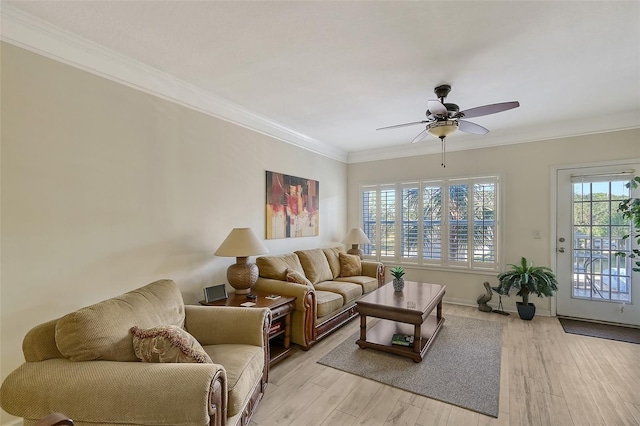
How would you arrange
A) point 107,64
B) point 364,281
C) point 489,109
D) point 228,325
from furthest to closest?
1. point 364,281
2. point 489,109
3. point 107,64
4. point 228,325

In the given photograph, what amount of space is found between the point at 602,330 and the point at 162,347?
4.88 m

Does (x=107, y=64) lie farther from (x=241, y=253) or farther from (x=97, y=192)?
(x=241, y=253)

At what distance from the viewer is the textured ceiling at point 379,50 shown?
186 centimetres

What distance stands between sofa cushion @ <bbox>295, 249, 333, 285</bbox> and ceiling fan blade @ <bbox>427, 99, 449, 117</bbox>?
96.6 inches

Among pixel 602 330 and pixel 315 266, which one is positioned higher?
pixel 315 266

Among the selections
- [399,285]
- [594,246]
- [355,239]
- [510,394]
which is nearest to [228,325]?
[399,285]

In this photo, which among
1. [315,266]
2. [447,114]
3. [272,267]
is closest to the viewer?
[447,114]

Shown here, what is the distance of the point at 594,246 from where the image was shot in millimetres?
3943

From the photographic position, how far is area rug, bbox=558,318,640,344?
3430mm

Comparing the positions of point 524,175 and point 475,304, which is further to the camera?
point 475,304

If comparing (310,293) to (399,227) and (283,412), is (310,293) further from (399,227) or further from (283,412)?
(399,227)

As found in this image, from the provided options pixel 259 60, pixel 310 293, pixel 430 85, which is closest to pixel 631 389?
pixel 310 293

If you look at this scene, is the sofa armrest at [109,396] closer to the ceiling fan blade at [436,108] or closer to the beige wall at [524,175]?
the ceiling fan blade at [436,108]

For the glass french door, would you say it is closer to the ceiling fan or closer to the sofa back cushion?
the ceiling fan
